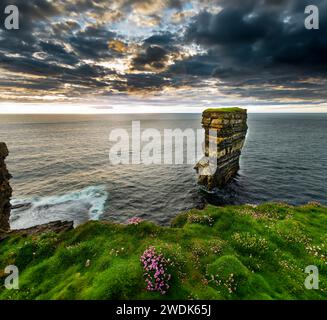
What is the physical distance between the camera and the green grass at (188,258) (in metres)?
11.0

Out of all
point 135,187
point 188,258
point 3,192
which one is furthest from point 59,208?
point 188,258

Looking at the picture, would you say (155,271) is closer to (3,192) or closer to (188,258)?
(188,258)

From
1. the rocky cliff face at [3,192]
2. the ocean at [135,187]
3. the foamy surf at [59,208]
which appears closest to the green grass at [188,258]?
the rocky cliff face at [3,192]

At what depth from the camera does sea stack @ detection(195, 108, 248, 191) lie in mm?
53156

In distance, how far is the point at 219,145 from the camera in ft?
175

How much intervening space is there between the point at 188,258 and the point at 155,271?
2889 millimetres

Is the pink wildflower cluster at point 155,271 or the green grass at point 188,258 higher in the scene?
the pink wildflower cluster at point 155,271

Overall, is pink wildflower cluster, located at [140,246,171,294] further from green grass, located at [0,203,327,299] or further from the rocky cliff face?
the rocky cliff face

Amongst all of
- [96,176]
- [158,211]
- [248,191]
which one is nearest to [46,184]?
[96,176]

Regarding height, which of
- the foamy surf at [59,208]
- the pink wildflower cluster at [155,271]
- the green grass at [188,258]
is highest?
the pink wildflower cluster at [155,271]

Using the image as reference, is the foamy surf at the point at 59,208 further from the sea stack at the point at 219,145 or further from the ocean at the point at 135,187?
the sea stack at the point at 219,145

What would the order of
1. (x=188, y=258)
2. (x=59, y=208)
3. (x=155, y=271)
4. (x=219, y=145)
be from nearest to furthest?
(x=155, y=271)
(x=188, y=258)
(x=59, y=208)
(x=219, y=145)

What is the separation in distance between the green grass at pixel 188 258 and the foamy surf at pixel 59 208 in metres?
23.5
